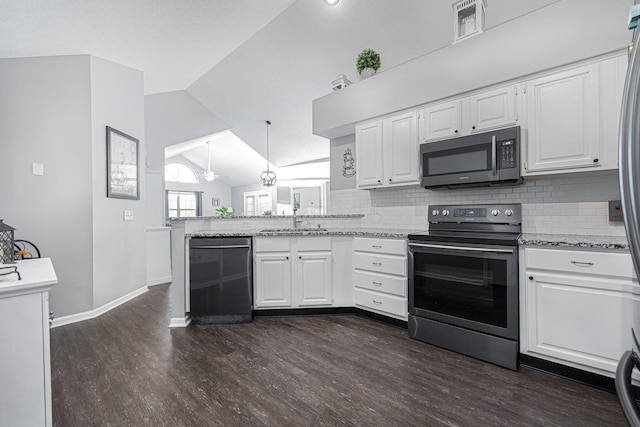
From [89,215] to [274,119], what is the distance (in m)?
4.07

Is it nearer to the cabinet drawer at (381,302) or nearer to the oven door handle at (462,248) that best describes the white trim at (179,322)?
the cabinet drawer at (381,302)

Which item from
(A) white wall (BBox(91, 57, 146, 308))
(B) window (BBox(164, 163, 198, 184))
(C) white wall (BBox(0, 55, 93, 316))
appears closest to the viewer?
(C) white wall (BBox(0, 55, 93, 316))

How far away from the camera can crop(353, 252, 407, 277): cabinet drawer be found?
2.67m

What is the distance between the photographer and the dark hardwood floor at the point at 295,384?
1.56 meters

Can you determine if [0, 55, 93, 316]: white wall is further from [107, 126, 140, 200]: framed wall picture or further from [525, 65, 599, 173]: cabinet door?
[525, 65, 599, 173]: cabinet door

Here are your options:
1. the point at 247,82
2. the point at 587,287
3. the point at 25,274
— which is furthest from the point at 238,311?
the point at 247,82

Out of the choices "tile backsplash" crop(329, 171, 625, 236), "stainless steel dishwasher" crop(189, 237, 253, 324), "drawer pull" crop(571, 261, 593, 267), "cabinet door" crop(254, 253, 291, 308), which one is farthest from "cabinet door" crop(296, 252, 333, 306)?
"drawer pull" crop(571, 261, 593, 267)

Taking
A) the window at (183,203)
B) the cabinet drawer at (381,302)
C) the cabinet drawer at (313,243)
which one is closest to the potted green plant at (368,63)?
the cabinet drawer at (313,243)

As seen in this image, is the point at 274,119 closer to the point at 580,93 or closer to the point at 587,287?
the point at 580,93

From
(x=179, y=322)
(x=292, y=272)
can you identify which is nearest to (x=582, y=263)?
(x=292, y=272)

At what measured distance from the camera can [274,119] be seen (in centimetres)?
636

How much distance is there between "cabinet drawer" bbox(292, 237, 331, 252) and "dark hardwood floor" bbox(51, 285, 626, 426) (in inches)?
31.4

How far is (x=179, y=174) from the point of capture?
10.4 metres

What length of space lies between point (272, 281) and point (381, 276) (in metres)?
1.09
